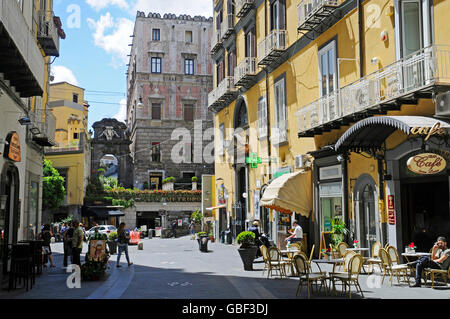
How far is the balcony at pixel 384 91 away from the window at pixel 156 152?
112 ft

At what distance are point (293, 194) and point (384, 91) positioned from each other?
6.50m

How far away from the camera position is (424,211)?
1411 centimetres

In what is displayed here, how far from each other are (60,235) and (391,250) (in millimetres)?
30552

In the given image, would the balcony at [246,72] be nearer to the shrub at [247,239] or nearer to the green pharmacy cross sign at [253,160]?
the green pharmacy cross sign at [253,160]

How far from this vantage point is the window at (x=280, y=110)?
71.9ft

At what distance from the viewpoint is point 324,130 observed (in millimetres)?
17094

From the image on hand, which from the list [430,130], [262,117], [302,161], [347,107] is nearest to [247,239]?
[302,161]

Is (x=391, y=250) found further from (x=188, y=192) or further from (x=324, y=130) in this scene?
(x=188, y=192)

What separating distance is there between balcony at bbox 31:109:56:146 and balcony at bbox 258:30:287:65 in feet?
32.3

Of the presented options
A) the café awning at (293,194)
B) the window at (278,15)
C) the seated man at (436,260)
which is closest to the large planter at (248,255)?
the café awning at (293,194)

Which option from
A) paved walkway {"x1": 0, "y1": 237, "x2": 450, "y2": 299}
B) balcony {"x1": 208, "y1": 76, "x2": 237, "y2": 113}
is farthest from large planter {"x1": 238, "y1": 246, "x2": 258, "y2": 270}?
→ balcony {"x1": 208, "y1": 76, "x2": 237, "y2": 113}

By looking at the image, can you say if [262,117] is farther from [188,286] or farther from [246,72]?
[188,286]

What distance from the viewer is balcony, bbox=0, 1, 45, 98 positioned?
10.8 meters
